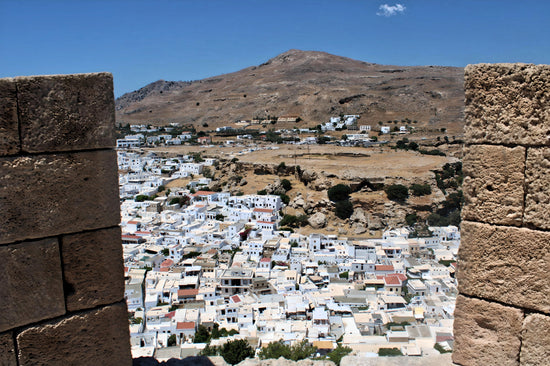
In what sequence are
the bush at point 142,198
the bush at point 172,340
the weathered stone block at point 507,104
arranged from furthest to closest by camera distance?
the bush at point 142,198 < the bush at point 172,340 < the weathered stone block at point 507,104

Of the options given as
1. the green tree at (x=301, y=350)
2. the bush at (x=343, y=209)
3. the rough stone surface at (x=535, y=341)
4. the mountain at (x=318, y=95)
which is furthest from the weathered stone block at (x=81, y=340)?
the mountain at (x=318, y=95)

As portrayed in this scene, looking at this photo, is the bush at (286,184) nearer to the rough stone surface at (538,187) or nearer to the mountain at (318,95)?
the mountain at (318,95)

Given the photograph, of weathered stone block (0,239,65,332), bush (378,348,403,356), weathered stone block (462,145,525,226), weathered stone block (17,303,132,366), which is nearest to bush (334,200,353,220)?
bush (378,348,403,356)

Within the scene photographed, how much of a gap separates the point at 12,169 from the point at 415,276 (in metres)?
24.5

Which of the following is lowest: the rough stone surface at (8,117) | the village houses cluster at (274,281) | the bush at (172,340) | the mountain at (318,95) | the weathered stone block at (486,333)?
the bush at (172,340)

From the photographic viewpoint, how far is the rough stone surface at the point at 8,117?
2658mm

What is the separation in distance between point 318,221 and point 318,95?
53.6 m

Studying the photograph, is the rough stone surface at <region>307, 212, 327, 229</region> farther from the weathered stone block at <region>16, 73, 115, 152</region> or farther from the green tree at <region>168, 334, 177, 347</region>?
the weathered stone block at <region>16, 73, 115, 152</region>

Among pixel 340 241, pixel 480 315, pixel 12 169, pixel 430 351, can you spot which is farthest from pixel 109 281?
pixel 340 241

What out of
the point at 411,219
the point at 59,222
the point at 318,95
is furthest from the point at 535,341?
the point at 318,95

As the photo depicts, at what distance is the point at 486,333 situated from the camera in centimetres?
314

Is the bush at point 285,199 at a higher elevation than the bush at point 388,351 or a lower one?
higher

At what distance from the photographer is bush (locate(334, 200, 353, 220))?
33.0 meters

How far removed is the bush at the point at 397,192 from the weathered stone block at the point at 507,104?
30557 mm
